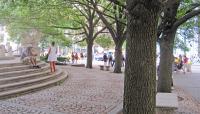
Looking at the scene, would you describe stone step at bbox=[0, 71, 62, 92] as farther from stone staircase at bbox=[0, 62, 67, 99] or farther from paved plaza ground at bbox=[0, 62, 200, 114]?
paved plaza ground at bbox=[0, 62, 200, 114]

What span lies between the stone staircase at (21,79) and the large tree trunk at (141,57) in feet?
21.2

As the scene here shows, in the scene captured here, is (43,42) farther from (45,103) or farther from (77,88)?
(45,103)

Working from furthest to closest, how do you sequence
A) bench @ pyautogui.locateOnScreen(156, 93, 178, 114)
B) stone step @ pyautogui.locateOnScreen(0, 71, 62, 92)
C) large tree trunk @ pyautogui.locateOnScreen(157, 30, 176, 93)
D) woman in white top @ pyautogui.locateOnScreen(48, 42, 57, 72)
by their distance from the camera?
woman in white top @ pyautogui.locateOnScreen(48, 42, 57, 72), large tree trunk @ pyautogui.locateOnScreen(157, 30, 176, 93), stone step @ pyautogui.locateOnScreen(0, 71, 62, 92), bench @ pyautogui.locateOnScreen(156, 93, 178, 114)

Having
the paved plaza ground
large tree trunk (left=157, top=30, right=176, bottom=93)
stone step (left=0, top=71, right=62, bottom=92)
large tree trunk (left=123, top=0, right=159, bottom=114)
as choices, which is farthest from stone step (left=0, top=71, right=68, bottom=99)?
large tree trunk (left=123, top=0, right=159, bottom=114)

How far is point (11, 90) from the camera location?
40.6 feet

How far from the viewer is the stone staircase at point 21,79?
12.3 meters

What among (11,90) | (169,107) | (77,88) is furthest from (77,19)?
(169,107)

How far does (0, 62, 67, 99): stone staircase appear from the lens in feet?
40.3

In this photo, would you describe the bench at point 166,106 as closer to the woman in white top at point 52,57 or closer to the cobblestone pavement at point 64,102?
the cobblestone pavement at point 64,102

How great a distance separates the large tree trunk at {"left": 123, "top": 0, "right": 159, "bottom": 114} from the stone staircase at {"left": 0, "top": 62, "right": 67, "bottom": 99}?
6469 millimetres

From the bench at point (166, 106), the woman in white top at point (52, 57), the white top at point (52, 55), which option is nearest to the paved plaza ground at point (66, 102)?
the bench at point (166, 106)

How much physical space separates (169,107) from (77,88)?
614 cm

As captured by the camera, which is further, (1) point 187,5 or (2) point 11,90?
(1) point 187,5

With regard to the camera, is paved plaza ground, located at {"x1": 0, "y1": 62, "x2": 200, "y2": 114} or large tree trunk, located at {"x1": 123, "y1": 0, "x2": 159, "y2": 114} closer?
large tree trunk, located at {"x1": 123, "y1": 0, "x2": 159, "y2": 114}
